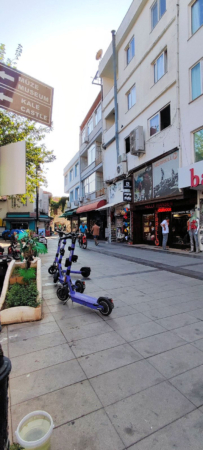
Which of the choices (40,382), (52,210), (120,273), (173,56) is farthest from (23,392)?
(52,210)

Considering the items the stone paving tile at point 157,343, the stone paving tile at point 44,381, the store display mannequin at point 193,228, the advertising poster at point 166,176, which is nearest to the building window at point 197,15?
the advertising poster at point 166,176

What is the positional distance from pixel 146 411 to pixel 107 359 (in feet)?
2.64

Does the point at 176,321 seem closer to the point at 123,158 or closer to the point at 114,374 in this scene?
the point at 114,374

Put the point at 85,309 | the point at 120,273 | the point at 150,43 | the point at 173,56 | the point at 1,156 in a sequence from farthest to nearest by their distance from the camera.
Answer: the point at 150,43
the point at 173,56
the point at 120,273
the point at 85,309
the point at 1,156

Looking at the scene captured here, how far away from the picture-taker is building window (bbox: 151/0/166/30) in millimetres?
11840

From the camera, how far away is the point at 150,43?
42.0 ft

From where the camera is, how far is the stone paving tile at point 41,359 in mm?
2463

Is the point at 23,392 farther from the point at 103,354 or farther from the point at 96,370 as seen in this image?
the point at 103,354

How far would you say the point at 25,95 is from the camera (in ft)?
8.55

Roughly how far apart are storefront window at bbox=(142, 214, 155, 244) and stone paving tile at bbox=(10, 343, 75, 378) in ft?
39.5

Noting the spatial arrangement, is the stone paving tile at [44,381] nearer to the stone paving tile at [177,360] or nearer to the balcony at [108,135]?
the stone paving tile at [177,360]

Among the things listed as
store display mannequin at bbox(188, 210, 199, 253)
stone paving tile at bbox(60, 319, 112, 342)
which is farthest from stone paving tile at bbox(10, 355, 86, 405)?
store display mannequin at bbox(188, 210, 199, 253)

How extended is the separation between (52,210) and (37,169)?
41.8 metres

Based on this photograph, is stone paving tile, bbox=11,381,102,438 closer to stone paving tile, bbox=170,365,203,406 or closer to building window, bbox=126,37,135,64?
stone paving tile, bbox=170,365,203,406
